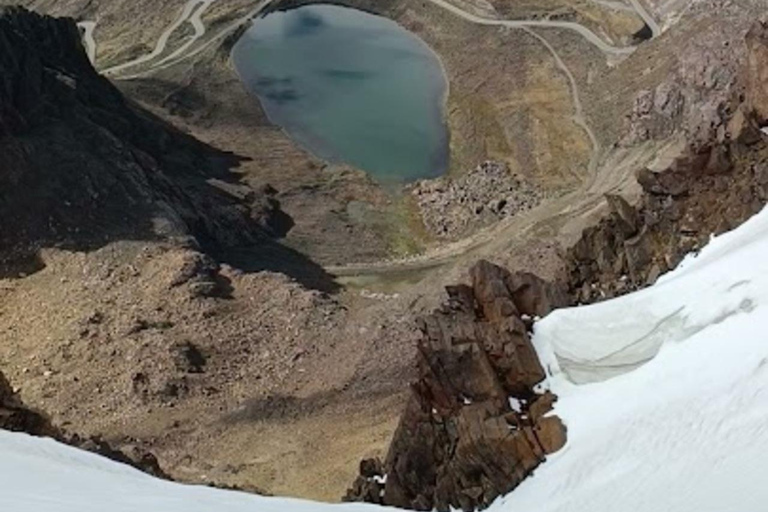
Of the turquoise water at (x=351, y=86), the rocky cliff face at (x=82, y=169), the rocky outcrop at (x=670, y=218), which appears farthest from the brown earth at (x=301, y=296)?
the turquoise water at (x=351, y=86)

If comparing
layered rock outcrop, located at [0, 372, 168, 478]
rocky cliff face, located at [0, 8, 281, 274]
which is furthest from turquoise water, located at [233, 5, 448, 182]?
layered rock outcrop, located at [0, 372, 168, 478]

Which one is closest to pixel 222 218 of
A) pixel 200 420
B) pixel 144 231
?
pixel 144 231

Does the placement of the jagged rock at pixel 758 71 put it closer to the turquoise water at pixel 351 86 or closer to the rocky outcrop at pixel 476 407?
the rocky outcrop at pixel 476 407

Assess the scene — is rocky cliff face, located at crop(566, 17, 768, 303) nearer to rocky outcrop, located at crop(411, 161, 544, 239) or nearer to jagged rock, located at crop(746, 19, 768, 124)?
jagged rock, located at crop(746, 19, 768, 124)

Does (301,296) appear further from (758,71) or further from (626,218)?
(758,71)

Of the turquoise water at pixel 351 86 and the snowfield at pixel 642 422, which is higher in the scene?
the snowfield at pixel 642 422

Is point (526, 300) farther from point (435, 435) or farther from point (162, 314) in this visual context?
point (162, 314)

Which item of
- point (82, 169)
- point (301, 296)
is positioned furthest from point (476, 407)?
point (82, 169)
